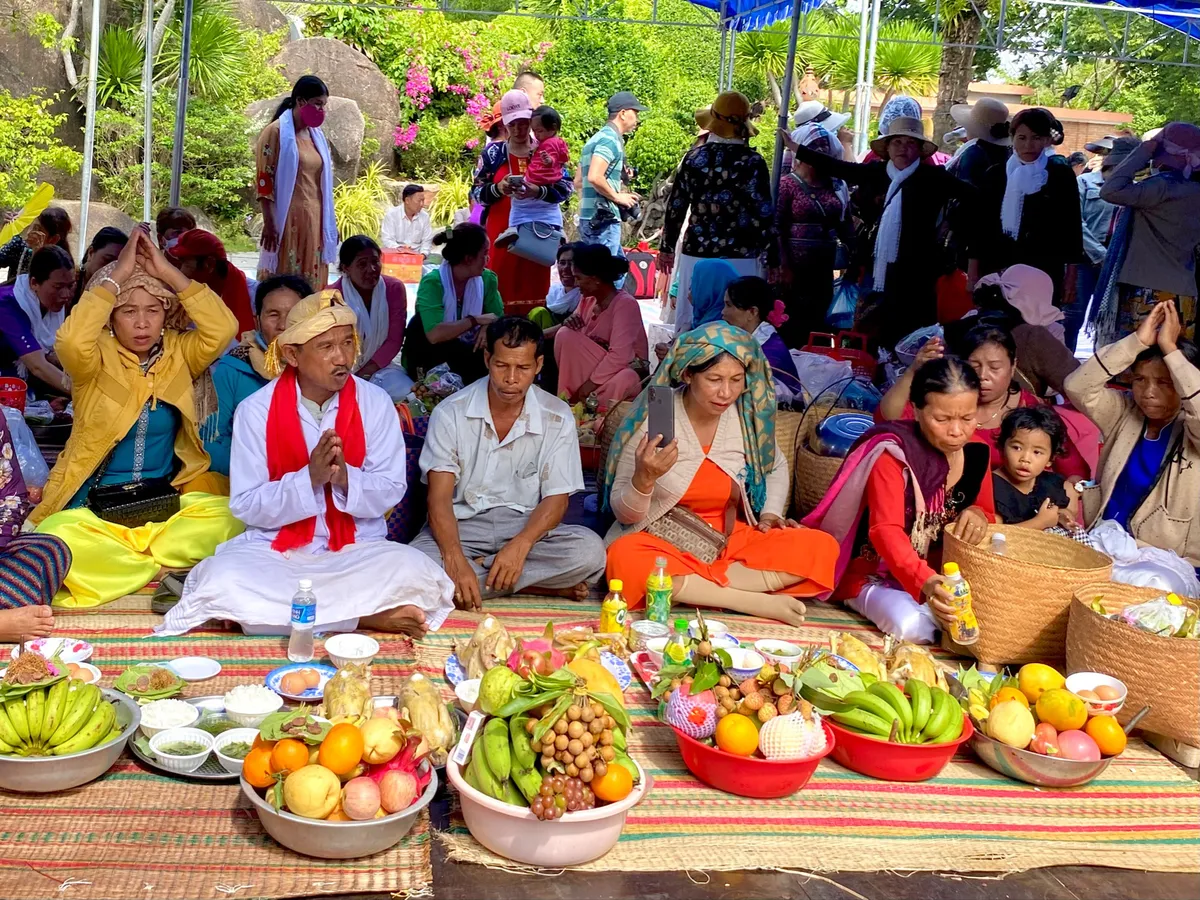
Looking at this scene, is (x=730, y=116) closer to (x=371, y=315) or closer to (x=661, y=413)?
(x=371, y=315)

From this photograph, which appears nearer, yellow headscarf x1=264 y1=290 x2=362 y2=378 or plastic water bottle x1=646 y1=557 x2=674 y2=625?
yellow headscarf x1=264 y1=290 x2=362 y2=378

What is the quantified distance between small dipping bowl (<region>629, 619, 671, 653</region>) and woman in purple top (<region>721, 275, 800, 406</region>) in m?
2.38

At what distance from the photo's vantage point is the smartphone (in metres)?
4.25

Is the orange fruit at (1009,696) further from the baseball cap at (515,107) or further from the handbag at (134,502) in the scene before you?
the baseball cap at (515,107)

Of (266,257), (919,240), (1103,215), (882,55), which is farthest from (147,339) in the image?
(882,55)

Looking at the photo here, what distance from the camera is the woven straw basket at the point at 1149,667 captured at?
358 centimetres

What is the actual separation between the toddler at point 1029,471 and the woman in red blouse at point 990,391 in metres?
0.11

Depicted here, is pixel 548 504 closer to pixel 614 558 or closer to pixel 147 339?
pixel 614 558

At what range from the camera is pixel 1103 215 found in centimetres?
993

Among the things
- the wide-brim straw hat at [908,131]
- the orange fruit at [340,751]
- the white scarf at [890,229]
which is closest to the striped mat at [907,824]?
the orange fruit at [340,751]

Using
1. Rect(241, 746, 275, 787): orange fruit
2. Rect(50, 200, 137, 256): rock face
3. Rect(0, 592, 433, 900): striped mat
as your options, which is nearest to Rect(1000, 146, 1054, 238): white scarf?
Rect(0, 592, 433, 900): striped mat

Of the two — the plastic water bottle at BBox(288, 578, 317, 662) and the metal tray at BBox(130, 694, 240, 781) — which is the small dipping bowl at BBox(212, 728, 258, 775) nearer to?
the metal tray at BBox(130, 694, 240, 781)

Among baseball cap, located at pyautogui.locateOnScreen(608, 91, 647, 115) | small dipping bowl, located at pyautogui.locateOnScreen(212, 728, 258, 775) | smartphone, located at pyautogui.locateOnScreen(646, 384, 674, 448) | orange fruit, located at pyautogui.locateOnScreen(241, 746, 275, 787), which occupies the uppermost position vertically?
baseball cap, located at pyautogui.locateOnScreen(608, 91, 647, 115)

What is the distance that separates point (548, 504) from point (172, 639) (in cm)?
146
